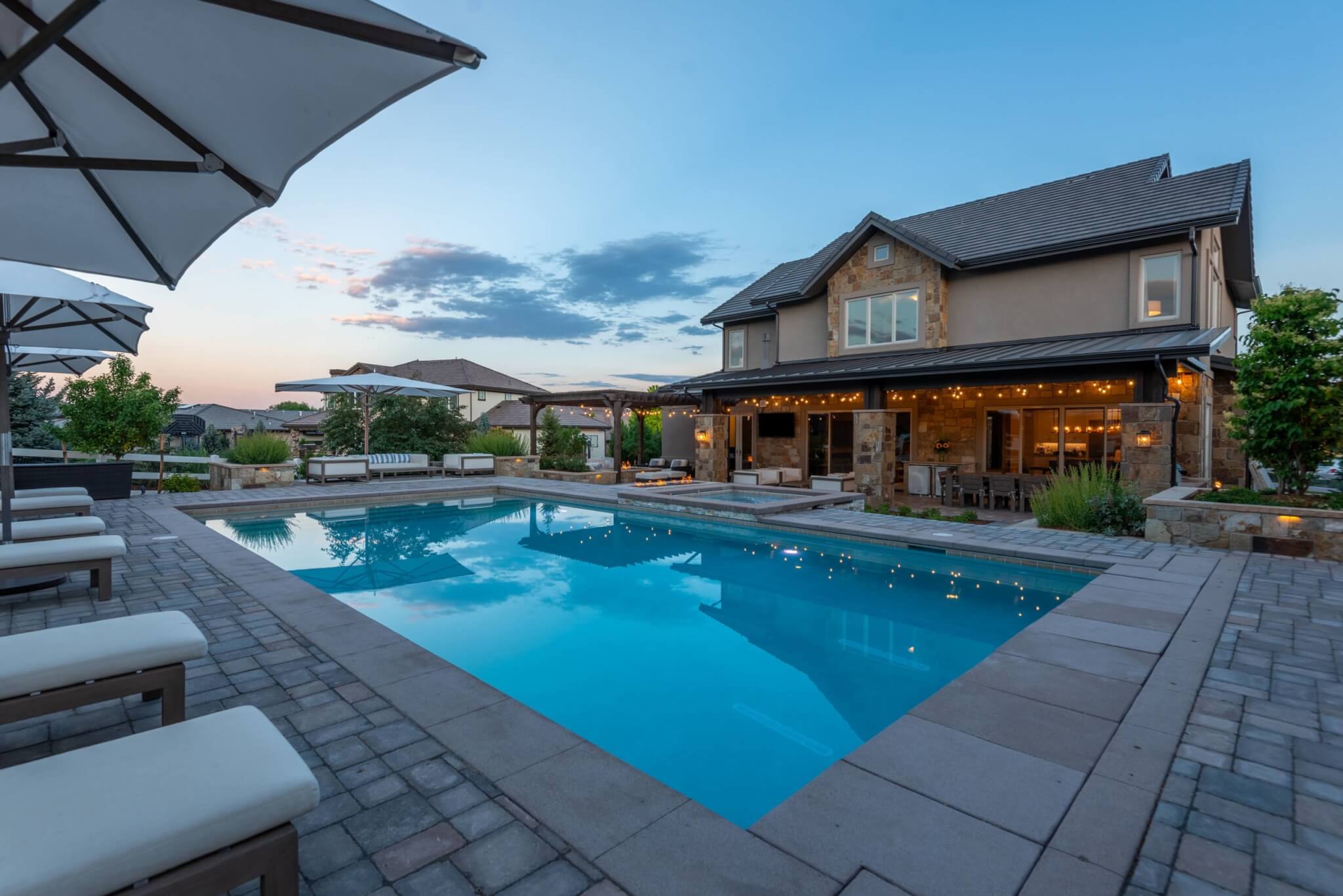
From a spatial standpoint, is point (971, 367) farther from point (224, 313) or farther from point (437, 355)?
point (437, 355)

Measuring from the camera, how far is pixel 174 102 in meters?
2.96

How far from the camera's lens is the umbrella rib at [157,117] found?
9.09ft

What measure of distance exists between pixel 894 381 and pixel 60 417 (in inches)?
911

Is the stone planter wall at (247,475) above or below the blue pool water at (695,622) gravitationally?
above

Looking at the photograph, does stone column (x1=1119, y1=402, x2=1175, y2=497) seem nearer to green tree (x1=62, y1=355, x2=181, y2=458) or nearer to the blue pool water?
the blue pool water

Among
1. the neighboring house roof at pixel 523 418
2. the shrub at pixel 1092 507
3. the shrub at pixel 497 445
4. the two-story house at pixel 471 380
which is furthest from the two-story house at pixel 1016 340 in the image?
the two-story house at pixel 471 380

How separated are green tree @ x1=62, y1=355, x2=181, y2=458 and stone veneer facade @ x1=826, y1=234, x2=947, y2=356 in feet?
50.0

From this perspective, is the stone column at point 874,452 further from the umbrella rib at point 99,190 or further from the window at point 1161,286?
the umbrella rib at point 99,190

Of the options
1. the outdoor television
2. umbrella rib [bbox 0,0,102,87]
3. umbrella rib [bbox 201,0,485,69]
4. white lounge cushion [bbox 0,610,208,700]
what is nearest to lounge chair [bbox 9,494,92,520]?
white lounge cushion [bbox 0,610,208,700]

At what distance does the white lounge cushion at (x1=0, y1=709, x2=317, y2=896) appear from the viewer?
155 centimetres

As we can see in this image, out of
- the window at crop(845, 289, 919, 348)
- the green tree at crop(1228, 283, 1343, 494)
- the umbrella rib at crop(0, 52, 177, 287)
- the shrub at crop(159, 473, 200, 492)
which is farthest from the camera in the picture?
the window at crop(845, 289, 919, 348)

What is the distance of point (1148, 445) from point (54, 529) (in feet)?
49.0

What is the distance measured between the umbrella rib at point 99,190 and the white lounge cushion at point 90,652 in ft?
7.46

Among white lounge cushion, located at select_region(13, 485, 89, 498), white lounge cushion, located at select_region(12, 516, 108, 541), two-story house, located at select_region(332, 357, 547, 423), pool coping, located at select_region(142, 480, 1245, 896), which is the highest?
two-story house, located at select_region(332, 357, 547, 423)
